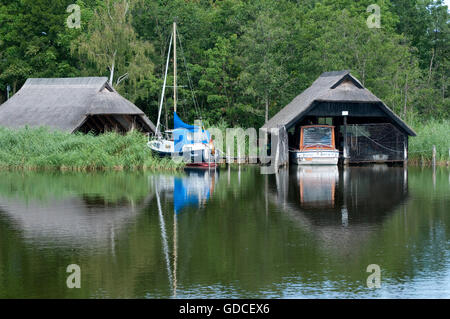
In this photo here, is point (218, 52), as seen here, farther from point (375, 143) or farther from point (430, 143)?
point (430, 143)

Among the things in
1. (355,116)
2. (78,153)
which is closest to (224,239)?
(78,153)

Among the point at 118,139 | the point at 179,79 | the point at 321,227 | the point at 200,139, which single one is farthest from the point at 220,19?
the point at 321,227

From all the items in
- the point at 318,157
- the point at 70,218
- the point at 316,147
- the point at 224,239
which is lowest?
the point at 224,239

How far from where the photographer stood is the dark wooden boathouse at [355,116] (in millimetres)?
40125

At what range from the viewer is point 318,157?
40.3 m

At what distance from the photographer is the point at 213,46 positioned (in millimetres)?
58906

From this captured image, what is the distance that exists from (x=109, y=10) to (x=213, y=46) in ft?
29.4

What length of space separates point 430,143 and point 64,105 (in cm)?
2214

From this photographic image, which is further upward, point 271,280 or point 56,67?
point 56,67

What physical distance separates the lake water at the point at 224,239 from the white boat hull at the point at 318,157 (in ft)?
37.4

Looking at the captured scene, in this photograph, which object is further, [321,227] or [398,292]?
[321,227]

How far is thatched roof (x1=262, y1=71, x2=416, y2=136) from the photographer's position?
39719mm
